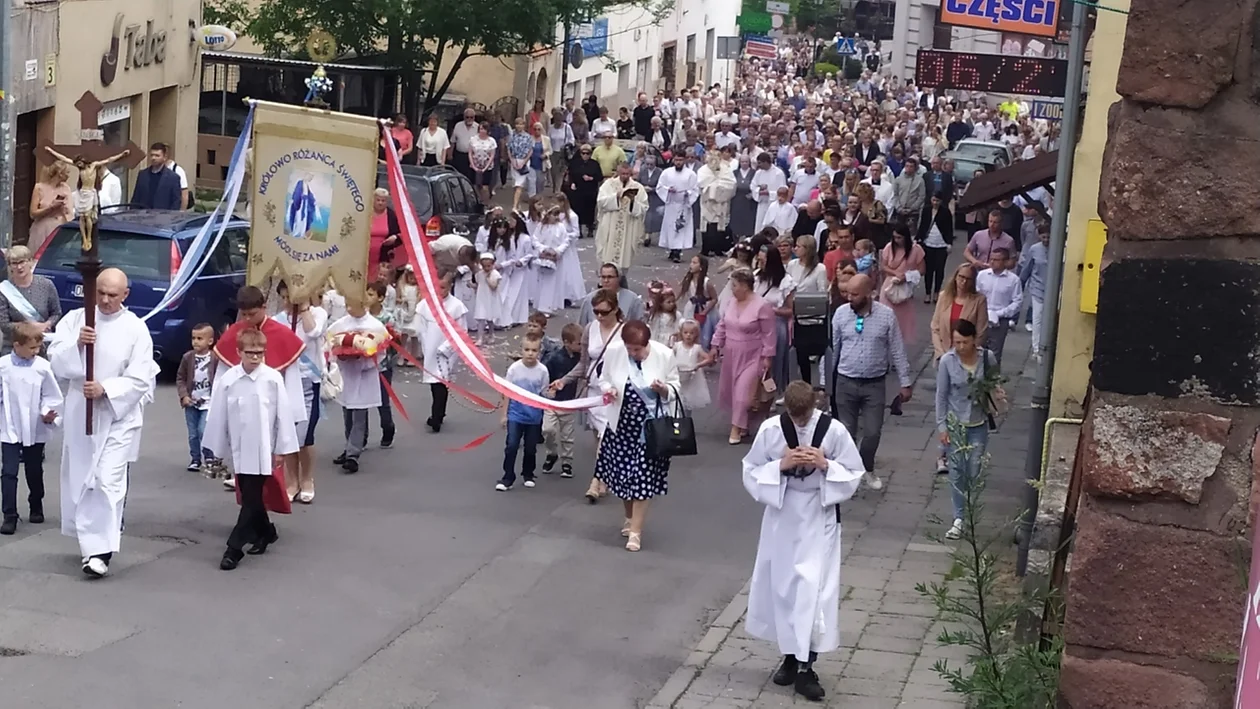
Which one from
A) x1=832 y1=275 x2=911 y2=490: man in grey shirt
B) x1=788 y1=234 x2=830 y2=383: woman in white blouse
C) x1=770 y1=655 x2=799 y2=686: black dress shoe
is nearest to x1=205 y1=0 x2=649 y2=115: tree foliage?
x1=788 y1=234 x2=830 y2=383: woman in white blouse

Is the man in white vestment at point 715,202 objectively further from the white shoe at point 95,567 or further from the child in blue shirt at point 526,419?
the white shoe at point 95,567

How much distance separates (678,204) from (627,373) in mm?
15564

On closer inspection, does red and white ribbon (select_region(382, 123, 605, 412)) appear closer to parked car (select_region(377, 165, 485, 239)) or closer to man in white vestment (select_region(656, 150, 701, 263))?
parked car (select_region(377, 165, 485, 239))

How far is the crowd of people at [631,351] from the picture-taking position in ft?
34.8

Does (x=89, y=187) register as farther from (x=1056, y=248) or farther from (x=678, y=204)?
(x=678, y=204)

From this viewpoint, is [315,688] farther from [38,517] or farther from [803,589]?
[38,517]

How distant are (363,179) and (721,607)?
4.65m

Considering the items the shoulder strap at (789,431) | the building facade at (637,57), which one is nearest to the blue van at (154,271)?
the shoulder strap at (789,431)

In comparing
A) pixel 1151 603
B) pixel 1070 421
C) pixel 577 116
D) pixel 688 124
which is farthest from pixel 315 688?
pixel 688 124

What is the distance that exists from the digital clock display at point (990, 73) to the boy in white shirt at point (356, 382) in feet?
15.2

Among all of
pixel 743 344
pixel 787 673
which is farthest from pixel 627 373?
pixel 787 673

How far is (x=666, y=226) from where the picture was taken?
1126 inches

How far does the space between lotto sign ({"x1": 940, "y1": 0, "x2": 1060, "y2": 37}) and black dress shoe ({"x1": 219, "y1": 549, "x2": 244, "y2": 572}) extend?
7096 millimetres

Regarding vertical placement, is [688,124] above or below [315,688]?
above
